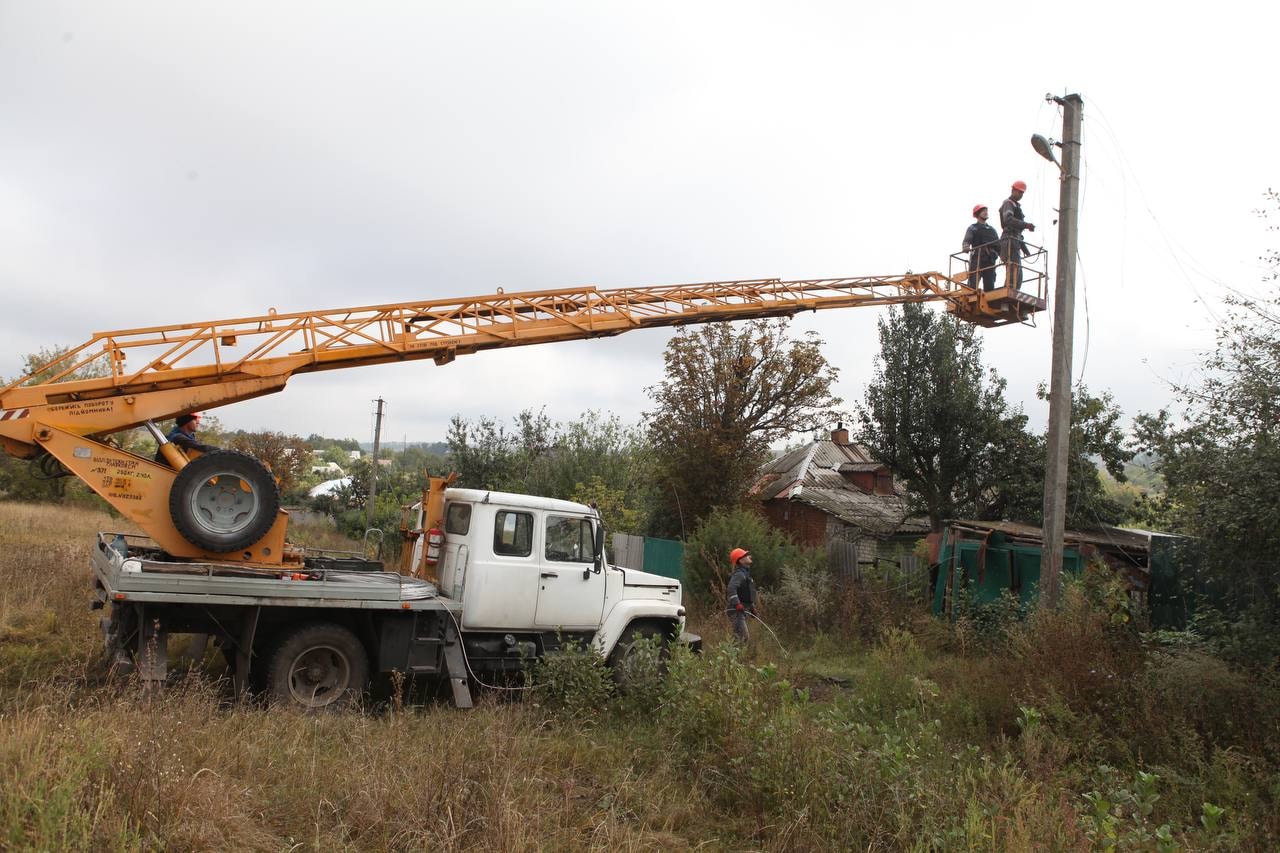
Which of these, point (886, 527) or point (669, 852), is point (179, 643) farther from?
point (886, 527)

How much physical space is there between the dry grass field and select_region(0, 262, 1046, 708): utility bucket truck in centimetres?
61

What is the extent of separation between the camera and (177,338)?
8.14 metres

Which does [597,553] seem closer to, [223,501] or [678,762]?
[678,762]

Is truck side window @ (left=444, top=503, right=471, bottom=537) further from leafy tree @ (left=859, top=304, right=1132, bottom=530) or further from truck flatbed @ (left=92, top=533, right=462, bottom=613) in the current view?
leafy tree @ (left=859, top=304, right=1132, bottom=530)

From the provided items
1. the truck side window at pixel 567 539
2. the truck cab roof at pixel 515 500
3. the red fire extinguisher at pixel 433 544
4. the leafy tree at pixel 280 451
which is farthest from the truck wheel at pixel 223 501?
the leafy tree at pixel 280 451

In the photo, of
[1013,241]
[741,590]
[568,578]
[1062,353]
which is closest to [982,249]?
[1013,241]

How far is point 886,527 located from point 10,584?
1871 cm

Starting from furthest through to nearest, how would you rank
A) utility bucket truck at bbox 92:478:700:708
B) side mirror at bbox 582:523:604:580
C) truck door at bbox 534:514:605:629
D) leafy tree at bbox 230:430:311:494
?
1. leafy tree at bbox 230:430:311:494
2. side mirror at bbox 582:523:604:580
3. truck door at bbox 534:514:605:629
4. utility bucket truck at bbox 92:478:700:708

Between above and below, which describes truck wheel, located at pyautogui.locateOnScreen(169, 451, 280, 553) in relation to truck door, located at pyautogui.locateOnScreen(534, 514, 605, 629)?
above

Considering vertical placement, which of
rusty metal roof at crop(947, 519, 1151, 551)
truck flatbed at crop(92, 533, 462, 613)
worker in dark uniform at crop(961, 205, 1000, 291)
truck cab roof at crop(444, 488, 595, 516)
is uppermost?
worker in dark uniform at crop(961, 205, 1000, 291)

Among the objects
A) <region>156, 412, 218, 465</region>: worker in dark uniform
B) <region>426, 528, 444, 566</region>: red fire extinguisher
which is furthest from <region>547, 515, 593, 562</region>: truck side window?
<region>156, 412, 218, 465</region>: worker in dark uniform

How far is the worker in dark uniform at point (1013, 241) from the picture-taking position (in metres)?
11.3

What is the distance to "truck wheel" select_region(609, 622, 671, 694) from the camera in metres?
7.54

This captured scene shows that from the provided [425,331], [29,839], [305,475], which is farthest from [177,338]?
[305,475]
